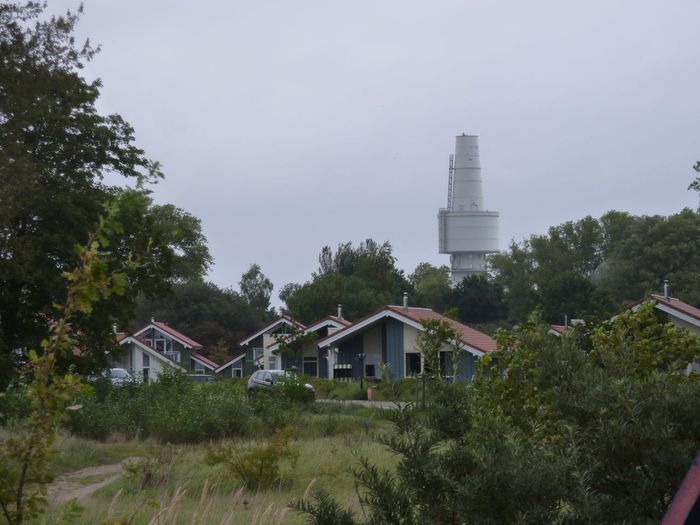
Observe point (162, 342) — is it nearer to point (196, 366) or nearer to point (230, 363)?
point (196, 366)

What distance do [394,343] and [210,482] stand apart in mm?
40063

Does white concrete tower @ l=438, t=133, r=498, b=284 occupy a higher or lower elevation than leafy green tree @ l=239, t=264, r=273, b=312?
higher

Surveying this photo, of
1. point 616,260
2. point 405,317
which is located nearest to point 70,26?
point 405,317

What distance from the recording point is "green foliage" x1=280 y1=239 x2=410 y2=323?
258ft

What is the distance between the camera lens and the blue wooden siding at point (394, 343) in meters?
52.8

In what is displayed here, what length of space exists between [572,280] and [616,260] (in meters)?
14.0

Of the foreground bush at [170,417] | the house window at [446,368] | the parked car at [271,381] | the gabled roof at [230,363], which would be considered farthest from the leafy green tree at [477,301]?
the house window at [446,368]

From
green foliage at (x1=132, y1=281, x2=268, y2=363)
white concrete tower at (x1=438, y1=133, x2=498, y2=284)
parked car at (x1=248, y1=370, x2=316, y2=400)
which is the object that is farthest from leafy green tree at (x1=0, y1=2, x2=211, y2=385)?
white concrete tower at (x1=438, y1=133, x2=498, y2=284)

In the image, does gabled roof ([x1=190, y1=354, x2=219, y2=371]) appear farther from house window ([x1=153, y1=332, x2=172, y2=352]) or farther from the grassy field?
the grassy field

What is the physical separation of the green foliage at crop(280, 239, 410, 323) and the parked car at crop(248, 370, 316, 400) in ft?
128

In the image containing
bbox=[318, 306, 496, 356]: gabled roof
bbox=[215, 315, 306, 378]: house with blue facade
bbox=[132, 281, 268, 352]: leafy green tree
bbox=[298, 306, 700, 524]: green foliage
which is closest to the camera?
bbox=[298, 306, 700, 524]: green foliage

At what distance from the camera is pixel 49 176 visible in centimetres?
2788

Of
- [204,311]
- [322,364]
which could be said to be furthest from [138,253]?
[204,311]

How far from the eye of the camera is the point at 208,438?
75.4 feet
